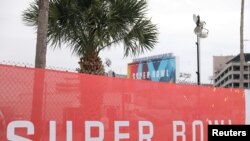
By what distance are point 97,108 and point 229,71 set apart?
139558mm

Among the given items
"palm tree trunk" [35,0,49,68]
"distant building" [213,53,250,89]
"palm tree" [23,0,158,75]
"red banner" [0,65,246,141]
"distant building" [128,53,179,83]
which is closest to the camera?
"red banner" [0,65,246,141]

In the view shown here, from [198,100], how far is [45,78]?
408 cm

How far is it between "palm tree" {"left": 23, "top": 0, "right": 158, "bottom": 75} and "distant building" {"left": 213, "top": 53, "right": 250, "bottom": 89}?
113489 millimetres

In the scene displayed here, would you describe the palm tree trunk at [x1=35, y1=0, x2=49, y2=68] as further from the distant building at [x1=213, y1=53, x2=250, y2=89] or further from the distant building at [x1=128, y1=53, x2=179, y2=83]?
the distant building at [x1=213, y1=53, x2=250, y2=89]

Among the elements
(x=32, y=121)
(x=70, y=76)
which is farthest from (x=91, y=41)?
(x=32, y=121)

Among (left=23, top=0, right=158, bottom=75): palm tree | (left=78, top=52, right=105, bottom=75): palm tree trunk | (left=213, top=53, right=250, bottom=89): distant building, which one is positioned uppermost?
(left=213, top=53, right=250, bottom=89): distant building

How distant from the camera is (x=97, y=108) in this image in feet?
23.0

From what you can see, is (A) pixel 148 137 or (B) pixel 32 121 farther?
(A) pixel 148 137

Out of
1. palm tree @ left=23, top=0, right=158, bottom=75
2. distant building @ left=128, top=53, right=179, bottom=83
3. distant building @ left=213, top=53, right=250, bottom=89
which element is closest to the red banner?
palm tree @ left=23, top=0, right=158, bottom=75

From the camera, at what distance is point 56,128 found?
6.27 metres

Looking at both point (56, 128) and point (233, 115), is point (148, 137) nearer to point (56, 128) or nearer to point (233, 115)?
point (56, 128)

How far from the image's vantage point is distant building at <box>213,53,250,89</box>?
133125mm

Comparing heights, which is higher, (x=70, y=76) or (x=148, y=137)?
(x=70, y=76)

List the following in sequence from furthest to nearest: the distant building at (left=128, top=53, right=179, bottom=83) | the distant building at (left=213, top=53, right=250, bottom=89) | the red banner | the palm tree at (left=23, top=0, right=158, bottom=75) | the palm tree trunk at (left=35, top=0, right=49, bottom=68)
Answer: the distant building at (left=213, top=53, right=250, bottom=89), the distant building at (left=128, top=53, right=179, bottom=83), the palm tree at (left=23, top=0, right=158, bottom=75), the palm tree trunk at (left=35, top=0, right=49, bottom=68), the red banner
